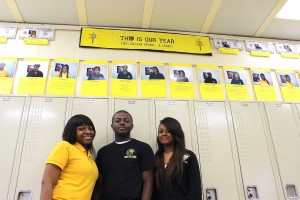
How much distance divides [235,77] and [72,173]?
2.21 metres

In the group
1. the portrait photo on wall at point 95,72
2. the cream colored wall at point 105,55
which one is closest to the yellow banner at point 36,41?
the cream colored wall at point 105,55

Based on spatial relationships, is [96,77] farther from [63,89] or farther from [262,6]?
[262,6]

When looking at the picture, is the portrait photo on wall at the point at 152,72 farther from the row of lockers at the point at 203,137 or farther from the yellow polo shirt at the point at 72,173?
the yellow polo shirt at the point at 72,173

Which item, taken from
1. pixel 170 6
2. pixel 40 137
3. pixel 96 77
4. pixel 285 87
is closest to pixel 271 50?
pixel 285 87

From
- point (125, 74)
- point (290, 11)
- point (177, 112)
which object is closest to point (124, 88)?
point (125, 74)

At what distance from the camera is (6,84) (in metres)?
2.37

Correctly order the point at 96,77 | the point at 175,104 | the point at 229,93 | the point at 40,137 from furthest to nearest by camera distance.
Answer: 1. the point at 229,93
2. the point at 96,77
3. the point at 175,104
4. the point at 40,137

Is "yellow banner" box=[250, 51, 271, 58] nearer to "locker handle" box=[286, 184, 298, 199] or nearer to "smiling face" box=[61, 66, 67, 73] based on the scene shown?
"locker handle" box=[286, 184, 298, 199]

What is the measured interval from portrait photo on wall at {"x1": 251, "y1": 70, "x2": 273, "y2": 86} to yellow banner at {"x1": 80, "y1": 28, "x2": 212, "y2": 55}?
2.09 ft

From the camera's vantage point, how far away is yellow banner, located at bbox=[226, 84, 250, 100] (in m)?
2.69

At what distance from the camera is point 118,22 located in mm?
2781

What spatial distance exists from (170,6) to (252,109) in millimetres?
1478

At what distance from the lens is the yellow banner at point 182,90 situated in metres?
2.57

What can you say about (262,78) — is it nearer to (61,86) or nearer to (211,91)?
(211,91)
